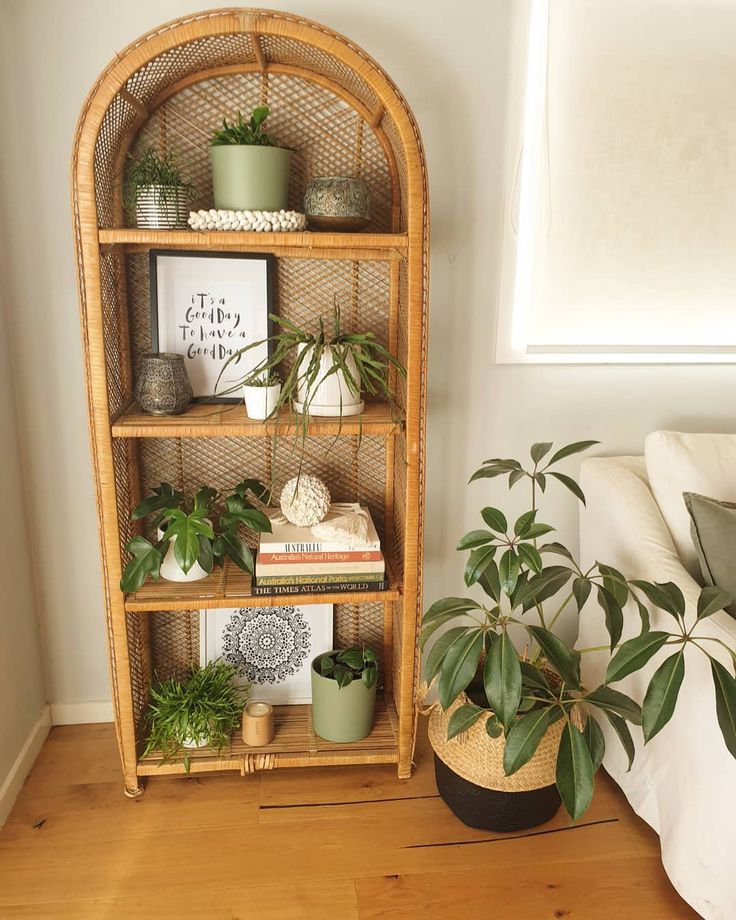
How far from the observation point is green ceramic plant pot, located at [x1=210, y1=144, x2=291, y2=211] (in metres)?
1.51

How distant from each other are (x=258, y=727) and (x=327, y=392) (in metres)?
0.85

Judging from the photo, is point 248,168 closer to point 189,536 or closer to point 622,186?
point 189,536

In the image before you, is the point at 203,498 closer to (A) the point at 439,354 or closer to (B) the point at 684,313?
(A) the point at 439,354

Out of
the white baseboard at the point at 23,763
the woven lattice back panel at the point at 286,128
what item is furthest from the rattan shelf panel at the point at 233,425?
the white baseboard at the point at 23,763

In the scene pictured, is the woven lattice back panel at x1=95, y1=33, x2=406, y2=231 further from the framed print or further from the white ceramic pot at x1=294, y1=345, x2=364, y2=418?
the white ceramic pot at x1=294, y1=345, x2=364, y2=418

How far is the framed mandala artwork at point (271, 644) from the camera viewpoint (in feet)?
6.44

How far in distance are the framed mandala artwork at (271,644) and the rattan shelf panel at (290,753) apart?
0.35ft

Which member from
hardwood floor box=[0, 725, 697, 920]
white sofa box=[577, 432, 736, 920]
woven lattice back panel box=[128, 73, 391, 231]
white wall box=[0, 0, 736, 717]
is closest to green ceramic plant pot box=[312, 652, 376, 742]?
hardwood floor box=[0, 725, 697, 920]

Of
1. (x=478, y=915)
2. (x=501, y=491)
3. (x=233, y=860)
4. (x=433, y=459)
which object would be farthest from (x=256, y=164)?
(x=478, y=915)

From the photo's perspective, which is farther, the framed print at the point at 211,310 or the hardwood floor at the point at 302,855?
the framed print at the point at 211,310

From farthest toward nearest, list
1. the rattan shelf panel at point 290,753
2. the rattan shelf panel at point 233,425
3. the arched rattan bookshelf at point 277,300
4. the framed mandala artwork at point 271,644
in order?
the framed mandala artwork at point 271,644 → the rattan shelf panel at point 290,753 → the rattan shelf panel at point 233,425 → the arched rattan bookshelf at point 277,300

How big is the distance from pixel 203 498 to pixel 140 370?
1.00 feet

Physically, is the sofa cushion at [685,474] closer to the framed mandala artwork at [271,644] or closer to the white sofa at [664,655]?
the white sofa at [664,655]

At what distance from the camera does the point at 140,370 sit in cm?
160
